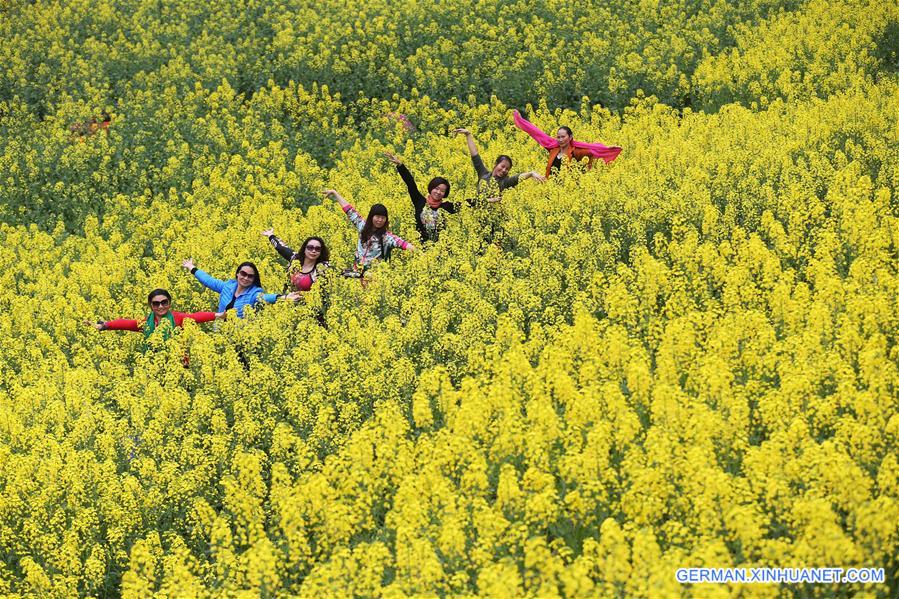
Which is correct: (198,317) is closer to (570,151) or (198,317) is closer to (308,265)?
(308,265)

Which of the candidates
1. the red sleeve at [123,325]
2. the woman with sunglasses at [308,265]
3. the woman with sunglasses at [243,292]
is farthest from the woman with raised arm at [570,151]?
the red sleeve at [123,325]

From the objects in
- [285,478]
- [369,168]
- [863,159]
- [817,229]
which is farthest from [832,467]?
[369,168]

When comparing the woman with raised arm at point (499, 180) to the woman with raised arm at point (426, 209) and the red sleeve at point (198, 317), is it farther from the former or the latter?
the red sleeve at point (198, 317)

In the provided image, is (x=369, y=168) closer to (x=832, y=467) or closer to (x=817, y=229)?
(x=817, y=229)

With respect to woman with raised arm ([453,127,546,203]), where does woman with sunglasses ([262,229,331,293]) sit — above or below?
below

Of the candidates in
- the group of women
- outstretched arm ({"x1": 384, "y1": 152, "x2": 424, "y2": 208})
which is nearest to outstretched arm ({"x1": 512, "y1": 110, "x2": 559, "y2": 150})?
the group of women

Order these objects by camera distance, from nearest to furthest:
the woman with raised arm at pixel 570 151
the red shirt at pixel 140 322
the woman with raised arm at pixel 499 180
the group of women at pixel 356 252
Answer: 1. the group of women at pixel 356 252
2. the red shirt at pixel 140 322
3. the woman with raised arm at pixel 499 180
4. the woman with raised arm at pixel 570 151

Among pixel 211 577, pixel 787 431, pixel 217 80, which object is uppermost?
pixel 217 80

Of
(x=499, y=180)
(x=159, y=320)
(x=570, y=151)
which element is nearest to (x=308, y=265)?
(x=159, y=320)

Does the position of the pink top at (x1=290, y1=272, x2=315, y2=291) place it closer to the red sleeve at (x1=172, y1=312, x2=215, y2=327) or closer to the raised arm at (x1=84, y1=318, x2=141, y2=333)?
the red sleeve at (x1=172, y1=312, x2=215, y2=327)
